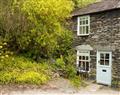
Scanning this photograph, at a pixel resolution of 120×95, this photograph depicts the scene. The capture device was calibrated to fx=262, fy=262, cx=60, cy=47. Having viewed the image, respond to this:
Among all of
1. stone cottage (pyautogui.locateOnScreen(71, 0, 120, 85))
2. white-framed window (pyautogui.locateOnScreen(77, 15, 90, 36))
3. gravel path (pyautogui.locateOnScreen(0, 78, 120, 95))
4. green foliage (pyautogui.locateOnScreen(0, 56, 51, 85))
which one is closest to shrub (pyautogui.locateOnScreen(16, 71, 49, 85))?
green foliage (pyautogui.locateOnScreen(0, 56, 51, 85))

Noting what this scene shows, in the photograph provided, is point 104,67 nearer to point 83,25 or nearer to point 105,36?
point 105,36

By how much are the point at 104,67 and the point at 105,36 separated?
77.7 inches

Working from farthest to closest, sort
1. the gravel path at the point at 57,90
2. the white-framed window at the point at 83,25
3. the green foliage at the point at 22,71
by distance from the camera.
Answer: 1. the white-framed window at the point at 83,25
2. the green foliage at the point at 22,71
3. the gravel path at the point at 57,90

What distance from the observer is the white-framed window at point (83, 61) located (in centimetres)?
1798

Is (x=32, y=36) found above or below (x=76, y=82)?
above

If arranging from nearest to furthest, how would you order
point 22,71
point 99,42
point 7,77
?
1. point 7,77
2. point 22,71
3. point 99,42

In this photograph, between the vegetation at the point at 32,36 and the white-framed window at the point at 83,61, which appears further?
the white-framed window at the point at 83,61

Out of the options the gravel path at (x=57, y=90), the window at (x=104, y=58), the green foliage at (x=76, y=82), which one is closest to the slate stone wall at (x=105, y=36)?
the window at (x=104, y=58)

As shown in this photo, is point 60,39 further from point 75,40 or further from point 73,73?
point 73,73

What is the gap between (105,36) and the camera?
658 inches

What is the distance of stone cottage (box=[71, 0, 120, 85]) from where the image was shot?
16.1 meters

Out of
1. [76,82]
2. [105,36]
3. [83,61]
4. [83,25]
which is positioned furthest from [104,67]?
[83,25]

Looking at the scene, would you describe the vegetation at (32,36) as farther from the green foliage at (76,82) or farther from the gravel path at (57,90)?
the gravel path at (57,90)

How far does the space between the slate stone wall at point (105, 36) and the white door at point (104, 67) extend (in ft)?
1.08
